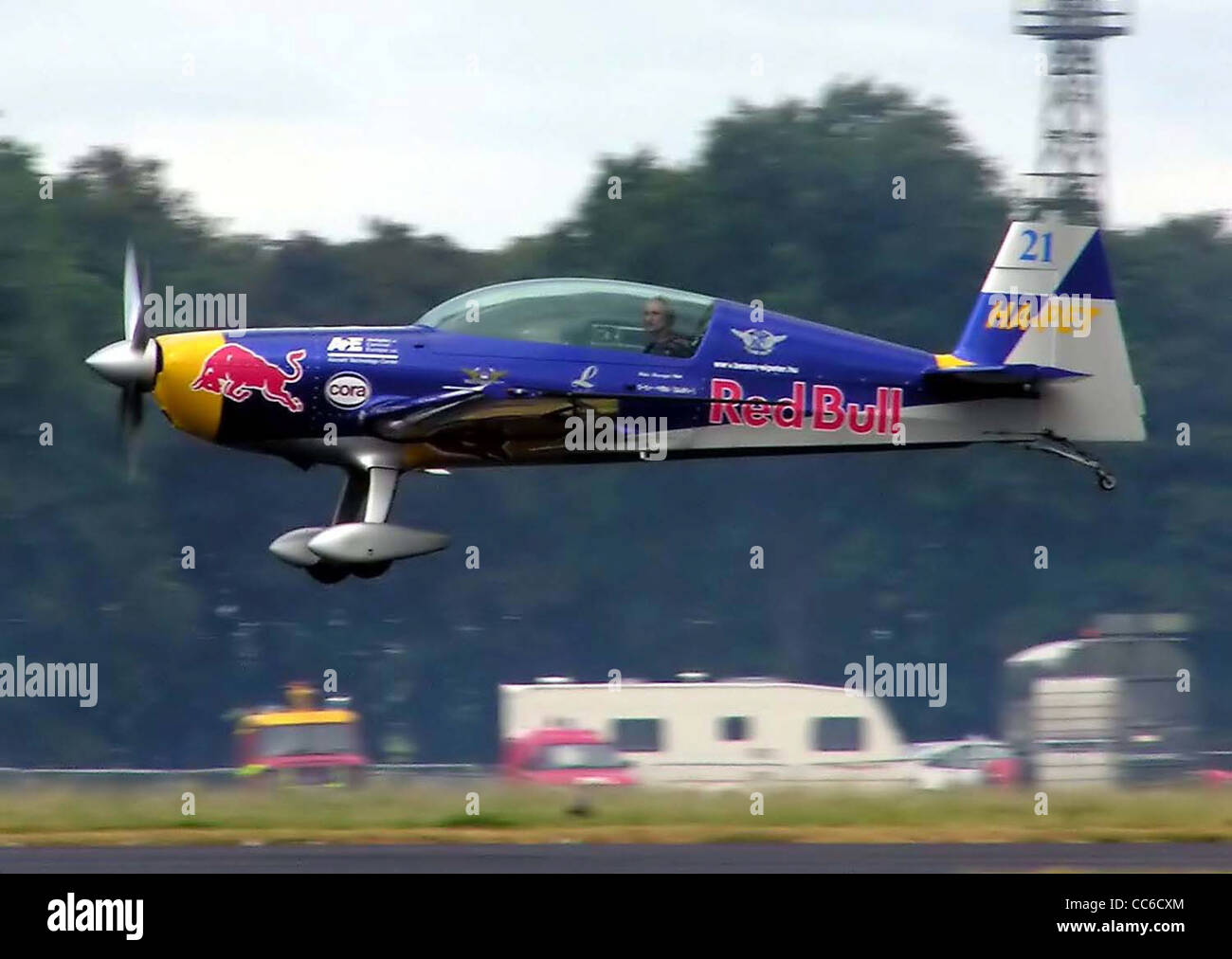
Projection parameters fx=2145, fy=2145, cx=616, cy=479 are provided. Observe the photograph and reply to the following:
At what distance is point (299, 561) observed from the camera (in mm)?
15477

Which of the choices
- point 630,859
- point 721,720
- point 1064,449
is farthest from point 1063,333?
point 721,720

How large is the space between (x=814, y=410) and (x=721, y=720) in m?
8.24

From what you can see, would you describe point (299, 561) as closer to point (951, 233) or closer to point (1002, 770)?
point (1002, 770)

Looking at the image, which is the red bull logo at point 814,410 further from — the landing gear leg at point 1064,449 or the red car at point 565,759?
the red car at point 565,759

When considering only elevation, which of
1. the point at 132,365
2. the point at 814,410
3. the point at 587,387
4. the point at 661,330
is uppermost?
the point at 661,330

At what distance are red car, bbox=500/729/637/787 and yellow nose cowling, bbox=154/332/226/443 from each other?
16.7ft

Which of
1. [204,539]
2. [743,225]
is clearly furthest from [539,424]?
[743,225]

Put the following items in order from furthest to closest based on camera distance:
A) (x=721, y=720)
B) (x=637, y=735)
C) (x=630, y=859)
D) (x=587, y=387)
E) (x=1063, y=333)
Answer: (x=637, y=735) → (x=721, y=720) → (x=1063, y=333) → (x=587, y=387) → (x=630, y=859)

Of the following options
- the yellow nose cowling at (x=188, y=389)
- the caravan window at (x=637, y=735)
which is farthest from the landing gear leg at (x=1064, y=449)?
the caravan window at (x=637, y=735)

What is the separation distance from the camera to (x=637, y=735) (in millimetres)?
23531

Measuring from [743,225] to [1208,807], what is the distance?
23716 millimetres

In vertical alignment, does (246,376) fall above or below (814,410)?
above

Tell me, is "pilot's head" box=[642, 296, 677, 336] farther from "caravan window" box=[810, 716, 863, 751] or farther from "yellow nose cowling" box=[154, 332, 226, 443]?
"caravan window" box=[810, 716, 863, 751]

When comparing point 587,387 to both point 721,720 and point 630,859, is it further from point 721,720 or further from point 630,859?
point 721,720
